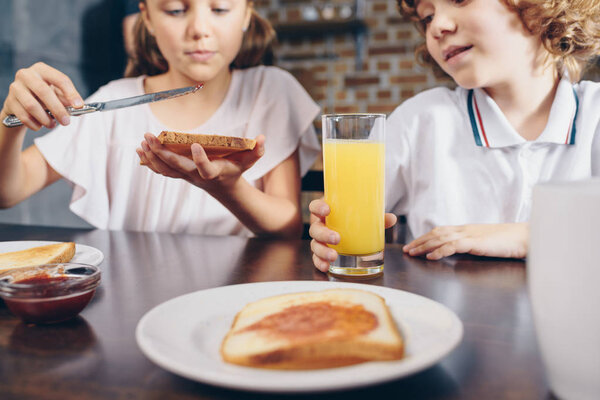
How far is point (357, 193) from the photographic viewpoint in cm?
82

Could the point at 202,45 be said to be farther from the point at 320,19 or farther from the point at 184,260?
the point at 320,19

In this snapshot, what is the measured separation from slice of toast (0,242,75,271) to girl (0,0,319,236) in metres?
0.49

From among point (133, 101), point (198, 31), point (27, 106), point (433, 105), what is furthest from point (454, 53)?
point (27, 106)

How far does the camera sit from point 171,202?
1537 mm

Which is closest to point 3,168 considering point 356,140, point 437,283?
point 356,140

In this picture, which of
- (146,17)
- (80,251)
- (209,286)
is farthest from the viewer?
(146,17)

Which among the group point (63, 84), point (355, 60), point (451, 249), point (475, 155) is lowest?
point (451, 249)

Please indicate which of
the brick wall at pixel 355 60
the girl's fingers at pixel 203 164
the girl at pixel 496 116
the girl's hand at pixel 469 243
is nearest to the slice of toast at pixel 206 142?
the girl's fingers at pixel 203 164

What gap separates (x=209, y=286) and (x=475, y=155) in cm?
87

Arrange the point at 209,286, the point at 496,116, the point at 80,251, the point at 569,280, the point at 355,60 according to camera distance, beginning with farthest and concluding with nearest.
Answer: the point at 355,60 < the point at 496,116 < the point at 80,251 < the point at 209,286 < the point at 569,280

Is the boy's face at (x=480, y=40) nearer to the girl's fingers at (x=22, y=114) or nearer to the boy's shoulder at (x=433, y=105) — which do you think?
the boy's shoulder at (x=433, y=105)

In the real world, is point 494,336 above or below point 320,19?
below

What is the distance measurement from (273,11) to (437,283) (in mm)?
3876

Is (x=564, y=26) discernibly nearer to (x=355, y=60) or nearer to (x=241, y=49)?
(x=241, y=49)
